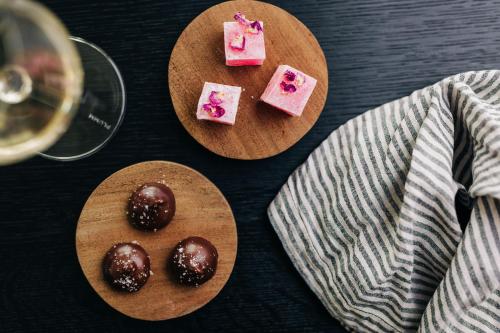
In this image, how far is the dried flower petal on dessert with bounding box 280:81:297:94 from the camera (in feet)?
3.43

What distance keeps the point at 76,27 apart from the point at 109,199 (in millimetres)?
380

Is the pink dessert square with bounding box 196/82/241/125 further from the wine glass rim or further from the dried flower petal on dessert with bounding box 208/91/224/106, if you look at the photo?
the wine glass rim

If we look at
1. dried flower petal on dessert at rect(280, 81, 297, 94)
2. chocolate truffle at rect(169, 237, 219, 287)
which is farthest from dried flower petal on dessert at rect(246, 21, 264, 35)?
chocolate truffle at rect(169, 237, 219, 287)

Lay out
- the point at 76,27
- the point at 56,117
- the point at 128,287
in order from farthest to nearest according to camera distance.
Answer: the point at 76,27, the point at 128,287, the point at 56,117

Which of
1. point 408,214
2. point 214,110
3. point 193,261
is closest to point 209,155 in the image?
point 214,110

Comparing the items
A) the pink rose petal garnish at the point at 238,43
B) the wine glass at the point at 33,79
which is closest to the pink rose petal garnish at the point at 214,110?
the pink rose petal garnish at the point at 238,43

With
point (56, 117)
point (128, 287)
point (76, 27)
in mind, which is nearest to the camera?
point (56, 117)

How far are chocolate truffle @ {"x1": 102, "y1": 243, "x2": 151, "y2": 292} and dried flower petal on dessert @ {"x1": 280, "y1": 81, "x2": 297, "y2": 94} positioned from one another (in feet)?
1.38

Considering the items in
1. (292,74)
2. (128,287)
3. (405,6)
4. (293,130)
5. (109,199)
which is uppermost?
(405,6)

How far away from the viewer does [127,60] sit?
3.82ft

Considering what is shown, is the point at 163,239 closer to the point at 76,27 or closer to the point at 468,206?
the point at 76,27

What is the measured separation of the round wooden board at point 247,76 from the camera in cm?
109

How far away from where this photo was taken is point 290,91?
3.44ft

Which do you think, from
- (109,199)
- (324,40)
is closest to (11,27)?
(109,199)
